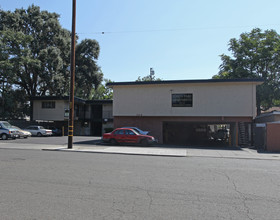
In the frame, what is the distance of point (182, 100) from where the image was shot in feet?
76.2

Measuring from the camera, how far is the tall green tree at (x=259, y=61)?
1308 inches

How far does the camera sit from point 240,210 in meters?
5.03

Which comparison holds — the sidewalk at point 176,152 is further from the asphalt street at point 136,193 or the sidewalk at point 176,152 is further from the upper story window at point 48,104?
the upper story window at point 48,104

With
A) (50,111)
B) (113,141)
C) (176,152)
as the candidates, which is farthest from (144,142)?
(50,111)

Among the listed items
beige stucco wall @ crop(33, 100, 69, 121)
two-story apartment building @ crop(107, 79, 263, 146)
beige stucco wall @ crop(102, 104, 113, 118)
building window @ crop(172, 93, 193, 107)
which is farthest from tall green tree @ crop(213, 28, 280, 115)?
beige stucco wall @ crop(33, 100, 69, 121)

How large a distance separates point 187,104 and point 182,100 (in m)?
0.58

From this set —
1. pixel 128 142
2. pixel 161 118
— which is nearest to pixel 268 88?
pixel 161 118

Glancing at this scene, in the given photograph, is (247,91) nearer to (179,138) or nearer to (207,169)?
(179,138)

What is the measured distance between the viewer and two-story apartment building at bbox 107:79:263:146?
2216 cm

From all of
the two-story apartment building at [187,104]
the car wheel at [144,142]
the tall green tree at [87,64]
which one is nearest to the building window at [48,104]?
the tall green tree at [87,64]

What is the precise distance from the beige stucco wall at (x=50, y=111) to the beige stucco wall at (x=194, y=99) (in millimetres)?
16586

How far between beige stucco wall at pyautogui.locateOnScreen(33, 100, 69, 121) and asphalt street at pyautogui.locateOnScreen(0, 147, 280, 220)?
30.2 meters

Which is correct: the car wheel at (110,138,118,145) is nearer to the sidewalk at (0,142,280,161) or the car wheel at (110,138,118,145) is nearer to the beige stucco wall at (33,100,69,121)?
the sidewalk at (0,142,280,161)

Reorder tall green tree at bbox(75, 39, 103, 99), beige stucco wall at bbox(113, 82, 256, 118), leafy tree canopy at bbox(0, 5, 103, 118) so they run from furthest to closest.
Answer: tall green tree at bbox(75, 39, 103, 99), leafy tree canopy at bbox(0, 5, 103, 118), beige stucco wall at bbox(113, 82, 256, 118)
